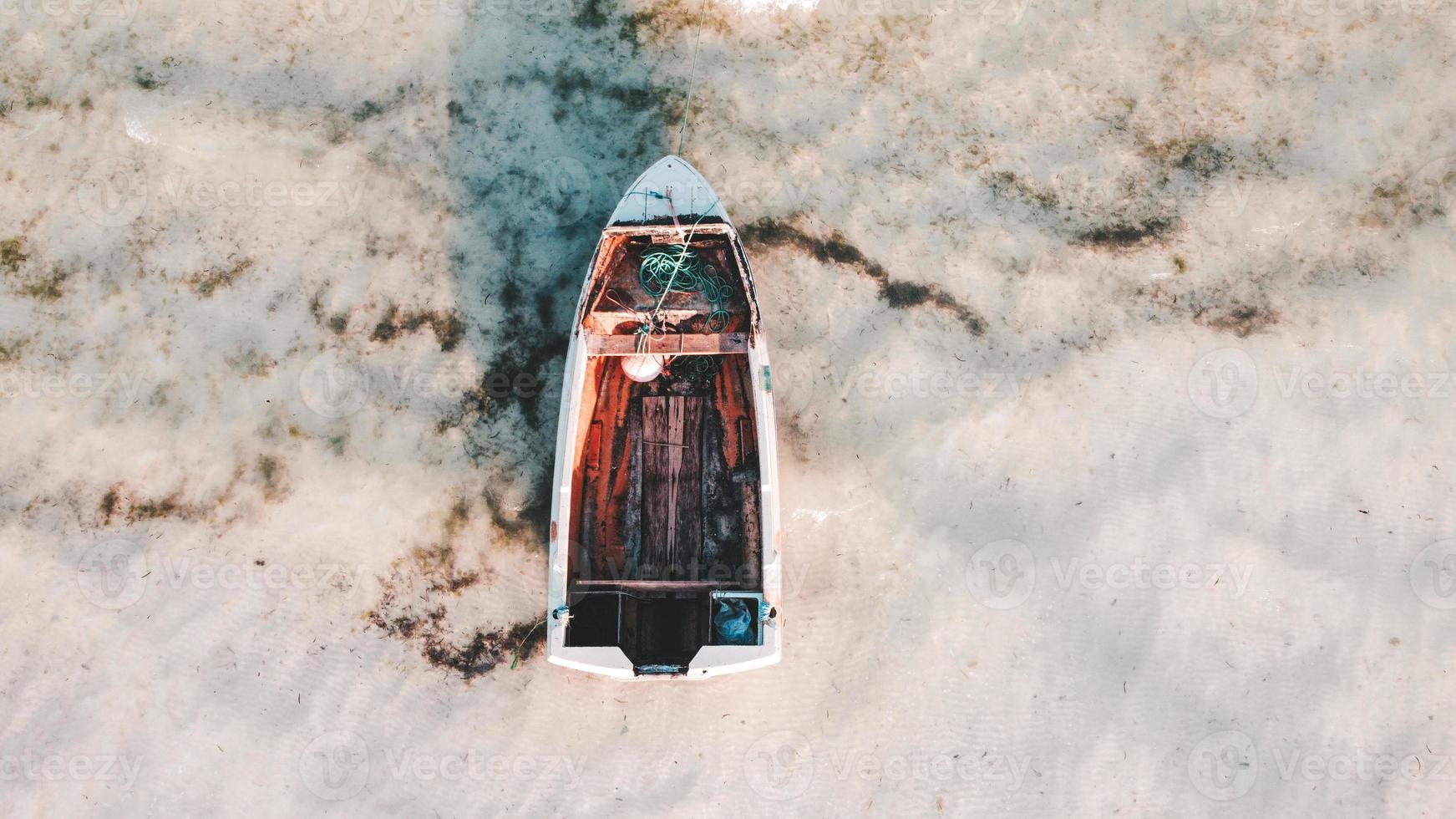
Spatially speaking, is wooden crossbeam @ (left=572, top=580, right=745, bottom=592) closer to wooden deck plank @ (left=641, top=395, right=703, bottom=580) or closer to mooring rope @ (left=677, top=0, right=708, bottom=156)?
wooden deck plank @ (left=641, top=395, right=703, bottom=580)

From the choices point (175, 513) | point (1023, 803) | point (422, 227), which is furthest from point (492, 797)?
point (422, 227)

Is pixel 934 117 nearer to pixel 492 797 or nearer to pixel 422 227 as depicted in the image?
pixel 422 227

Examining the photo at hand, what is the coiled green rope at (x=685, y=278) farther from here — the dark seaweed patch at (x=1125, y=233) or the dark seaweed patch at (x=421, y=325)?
the dark seaweed patch at (x=1125, y=233)

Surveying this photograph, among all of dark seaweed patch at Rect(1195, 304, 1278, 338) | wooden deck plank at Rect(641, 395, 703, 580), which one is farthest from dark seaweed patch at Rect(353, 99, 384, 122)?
dark seaweed patch at Rect(1195, 304, 1278, 338)

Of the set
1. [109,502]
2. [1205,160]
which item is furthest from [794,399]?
[109,502]

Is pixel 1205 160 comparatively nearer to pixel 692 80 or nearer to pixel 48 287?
pixel 692 80

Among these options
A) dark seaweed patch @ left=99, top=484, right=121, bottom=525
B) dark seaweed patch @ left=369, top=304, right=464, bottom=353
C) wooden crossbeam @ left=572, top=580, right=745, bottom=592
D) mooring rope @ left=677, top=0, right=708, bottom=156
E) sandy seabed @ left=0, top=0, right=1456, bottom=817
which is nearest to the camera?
wooden crossbeam @ left=572, top=580, right=745, bottom=592
